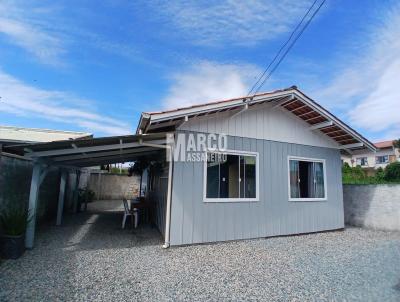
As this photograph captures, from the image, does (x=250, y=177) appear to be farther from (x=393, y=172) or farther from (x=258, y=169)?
(x=393, y=172)

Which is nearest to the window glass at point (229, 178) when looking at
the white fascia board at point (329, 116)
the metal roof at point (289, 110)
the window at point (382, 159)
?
the metal roof at point (289, 110)

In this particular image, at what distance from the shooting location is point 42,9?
244 inches

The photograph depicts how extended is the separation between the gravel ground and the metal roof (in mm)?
3137

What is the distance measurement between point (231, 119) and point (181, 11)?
10.7 feet

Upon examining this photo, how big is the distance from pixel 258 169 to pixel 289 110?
8.05 feet

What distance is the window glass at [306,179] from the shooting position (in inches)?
310

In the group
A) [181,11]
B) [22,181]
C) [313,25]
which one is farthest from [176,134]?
[22,181]

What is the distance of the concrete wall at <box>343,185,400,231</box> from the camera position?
870cm

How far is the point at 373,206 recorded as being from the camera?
9242 millimetres

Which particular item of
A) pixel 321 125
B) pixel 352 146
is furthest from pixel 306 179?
pixel 352 146

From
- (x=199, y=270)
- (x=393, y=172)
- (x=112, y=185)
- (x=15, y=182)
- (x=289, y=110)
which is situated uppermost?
(x=289, y=110)

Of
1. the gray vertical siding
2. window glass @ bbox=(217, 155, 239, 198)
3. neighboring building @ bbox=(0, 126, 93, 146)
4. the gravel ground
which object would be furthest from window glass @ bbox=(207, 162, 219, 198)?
neighboring building @ bbox=(0, 126, 93, 146)

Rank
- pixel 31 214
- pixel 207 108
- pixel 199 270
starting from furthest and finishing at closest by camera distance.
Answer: pixel 207 108 < pixel 31 214 < pixel 199 270

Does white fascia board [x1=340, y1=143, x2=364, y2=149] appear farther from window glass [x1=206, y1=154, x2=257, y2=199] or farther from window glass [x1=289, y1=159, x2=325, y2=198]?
window glass [x1=206, y1=154, x2=257, y2=199]
